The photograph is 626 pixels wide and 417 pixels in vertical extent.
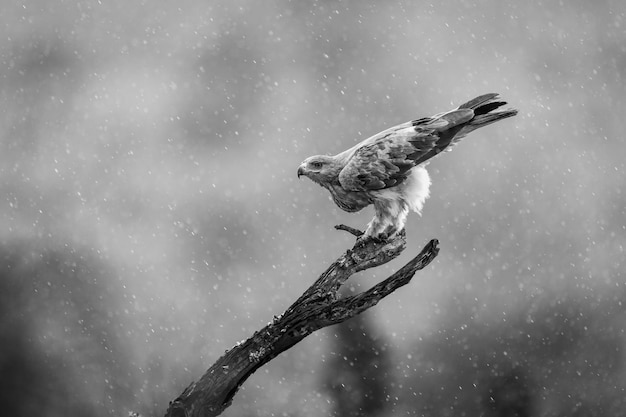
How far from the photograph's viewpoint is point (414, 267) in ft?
26.7

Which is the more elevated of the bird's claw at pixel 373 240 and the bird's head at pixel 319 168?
the bird's head at pixel 319 168

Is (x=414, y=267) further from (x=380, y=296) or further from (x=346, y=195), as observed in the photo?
(x=346, y=195)

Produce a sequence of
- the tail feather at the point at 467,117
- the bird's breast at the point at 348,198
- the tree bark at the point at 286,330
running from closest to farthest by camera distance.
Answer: the tree bark at the point at 286,330 → the tail feather at the point at 467,117 → the bird's breast at the point at 348,198

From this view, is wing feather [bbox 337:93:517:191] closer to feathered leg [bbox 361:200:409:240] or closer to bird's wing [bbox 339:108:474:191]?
bird's wing [bbox 339:108:474:191]

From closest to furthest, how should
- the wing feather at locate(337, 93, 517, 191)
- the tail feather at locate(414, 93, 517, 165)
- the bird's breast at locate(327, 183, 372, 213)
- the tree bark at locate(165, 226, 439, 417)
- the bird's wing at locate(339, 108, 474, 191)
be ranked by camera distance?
the tree bark at locate(165, 226, 439, 417) → the tail feather at locate(414, 93, 517, 165) → the wing feather at locate(337, 93, 517, 191) → the bird's wing at locate(339, 108, 474, 191) → the bird's breast at locate(327, 183, 372, 213)

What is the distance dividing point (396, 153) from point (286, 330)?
3.02 metres

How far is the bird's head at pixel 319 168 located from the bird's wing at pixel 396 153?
232 millimetres

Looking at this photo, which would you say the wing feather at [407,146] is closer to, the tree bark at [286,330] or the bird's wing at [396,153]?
the bird's wing at [396,153]

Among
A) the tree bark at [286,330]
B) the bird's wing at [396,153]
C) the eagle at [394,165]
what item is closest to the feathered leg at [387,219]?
the eagle at [394,165]

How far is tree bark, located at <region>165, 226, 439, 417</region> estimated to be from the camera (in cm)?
834

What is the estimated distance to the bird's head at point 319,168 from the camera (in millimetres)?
9109

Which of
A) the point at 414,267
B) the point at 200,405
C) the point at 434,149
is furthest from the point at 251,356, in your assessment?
the point at 434,149

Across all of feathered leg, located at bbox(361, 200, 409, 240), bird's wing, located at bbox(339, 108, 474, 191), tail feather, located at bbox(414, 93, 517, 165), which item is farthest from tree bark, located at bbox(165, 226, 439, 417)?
tail feather, located at bbox(414, 93, 517, 165)

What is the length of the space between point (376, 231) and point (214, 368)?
3072 mm
